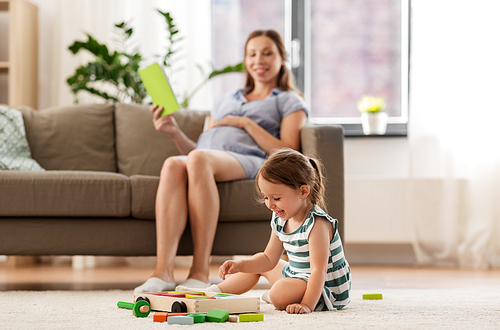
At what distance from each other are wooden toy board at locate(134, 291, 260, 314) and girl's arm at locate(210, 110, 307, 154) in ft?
2.94

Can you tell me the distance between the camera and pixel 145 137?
2537 mm

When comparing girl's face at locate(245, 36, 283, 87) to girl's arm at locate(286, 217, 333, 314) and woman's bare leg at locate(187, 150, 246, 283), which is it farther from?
girl's arm at locate(286, 217, 333, 314)

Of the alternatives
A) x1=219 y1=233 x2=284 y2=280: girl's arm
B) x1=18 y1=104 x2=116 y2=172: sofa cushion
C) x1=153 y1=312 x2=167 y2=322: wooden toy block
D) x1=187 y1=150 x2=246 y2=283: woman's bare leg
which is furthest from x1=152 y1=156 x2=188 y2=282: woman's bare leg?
x1=18 y1=104 x2=116 y2=172: sofa cushion

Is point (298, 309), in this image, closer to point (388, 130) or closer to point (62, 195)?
point (62, 195)

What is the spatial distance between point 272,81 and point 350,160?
3.51 feet

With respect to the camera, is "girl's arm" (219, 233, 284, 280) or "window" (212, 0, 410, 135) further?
"window" (212, 0, 410, 135)

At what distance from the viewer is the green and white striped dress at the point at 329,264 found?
139 centimetres

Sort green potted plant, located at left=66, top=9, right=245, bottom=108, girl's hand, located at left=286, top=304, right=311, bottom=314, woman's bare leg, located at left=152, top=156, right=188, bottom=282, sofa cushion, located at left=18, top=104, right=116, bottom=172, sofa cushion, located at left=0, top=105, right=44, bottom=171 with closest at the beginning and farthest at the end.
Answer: girl's hand, located at left=286, top=304, right=311, bottom=314 < woman's bare leg, located at left=152, top=156, right=188, bottom=282 < sofa cushion, located at left=0, top=105, right=44, bottom=171 < sofa cushion, located at left=18, top=104, right=116, bottom=172 < green potted plant, located at left=66, top=9, right=245, bottom=108

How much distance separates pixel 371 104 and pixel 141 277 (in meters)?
1.66

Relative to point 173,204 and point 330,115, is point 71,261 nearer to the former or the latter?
point 173,204

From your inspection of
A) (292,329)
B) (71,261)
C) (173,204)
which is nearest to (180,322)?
(292,329)

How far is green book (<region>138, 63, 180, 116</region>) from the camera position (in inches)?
79.0

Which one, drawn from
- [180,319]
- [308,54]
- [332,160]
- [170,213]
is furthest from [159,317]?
[308,54]

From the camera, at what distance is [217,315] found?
120 centimetres
